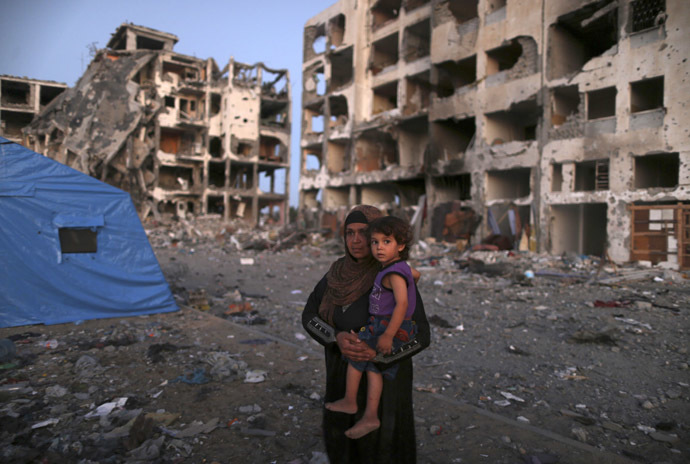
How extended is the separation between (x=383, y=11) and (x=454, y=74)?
7528 mm

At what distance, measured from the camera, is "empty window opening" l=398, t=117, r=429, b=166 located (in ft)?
74.4

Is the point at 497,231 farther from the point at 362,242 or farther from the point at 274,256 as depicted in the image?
the point at 362,242

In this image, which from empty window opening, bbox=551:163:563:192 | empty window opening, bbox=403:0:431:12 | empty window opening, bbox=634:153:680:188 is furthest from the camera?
empty window opening, bbox=403:0:431:12

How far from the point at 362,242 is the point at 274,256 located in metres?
16.7

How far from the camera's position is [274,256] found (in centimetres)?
1838

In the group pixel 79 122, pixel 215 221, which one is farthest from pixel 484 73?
pixel 79 122

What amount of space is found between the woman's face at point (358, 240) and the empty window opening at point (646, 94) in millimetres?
15869

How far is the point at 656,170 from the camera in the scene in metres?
15.1

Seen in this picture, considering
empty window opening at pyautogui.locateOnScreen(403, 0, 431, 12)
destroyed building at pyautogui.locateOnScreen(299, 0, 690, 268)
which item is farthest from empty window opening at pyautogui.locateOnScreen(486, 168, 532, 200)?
empty window opening at pyautogui.locateOnScreen(403, 0, 431, 12)

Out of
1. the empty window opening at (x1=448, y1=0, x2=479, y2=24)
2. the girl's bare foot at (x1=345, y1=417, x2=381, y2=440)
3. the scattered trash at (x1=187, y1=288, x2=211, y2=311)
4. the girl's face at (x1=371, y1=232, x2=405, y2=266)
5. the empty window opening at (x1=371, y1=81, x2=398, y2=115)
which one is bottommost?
the scattered trash at (x1=187, y1=288, x2=211, y2=311)

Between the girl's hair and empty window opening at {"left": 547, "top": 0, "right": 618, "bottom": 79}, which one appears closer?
the girl's hair

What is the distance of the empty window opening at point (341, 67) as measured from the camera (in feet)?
88.4

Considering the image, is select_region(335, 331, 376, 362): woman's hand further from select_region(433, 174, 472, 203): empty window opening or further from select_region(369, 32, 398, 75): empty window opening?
select_region(369, 32, 398, 75): empty window opening

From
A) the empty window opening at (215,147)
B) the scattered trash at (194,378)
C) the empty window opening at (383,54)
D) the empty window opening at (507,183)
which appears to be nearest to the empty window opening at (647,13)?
the empty window opening at (507,183)
